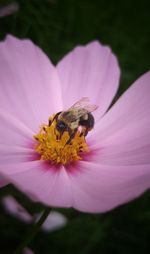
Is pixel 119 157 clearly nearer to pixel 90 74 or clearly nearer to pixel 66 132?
pixel 66 132

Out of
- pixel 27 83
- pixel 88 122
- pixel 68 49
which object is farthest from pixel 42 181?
pixel 68 49

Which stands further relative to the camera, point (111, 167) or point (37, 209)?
point (37, 209)

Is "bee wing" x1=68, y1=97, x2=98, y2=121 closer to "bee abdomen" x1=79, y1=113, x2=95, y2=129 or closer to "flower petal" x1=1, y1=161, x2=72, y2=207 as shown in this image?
"bee abdomen" x1=79, y1=113, x2=95, y2=129

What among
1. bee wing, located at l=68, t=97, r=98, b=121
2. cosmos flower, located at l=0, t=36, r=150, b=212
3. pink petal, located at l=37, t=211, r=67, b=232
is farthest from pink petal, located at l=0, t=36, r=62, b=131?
pink petal, located at l=37, t=211, r=67, b=232

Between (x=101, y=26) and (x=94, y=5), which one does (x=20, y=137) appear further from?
(x=94, y=5)

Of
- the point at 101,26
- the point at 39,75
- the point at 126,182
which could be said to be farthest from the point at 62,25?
the point at 126,182

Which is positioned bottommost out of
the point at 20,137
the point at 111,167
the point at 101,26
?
the point at 111,167

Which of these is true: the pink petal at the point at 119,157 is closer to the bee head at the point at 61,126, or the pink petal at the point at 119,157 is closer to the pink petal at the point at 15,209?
the bee head at the point at 61,126
